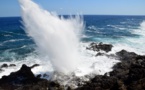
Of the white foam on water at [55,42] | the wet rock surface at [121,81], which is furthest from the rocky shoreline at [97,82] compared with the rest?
the white foam on water at [55,42]

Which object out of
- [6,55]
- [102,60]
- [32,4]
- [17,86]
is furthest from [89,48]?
[17,86]

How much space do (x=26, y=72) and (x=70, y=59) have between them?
199 inches

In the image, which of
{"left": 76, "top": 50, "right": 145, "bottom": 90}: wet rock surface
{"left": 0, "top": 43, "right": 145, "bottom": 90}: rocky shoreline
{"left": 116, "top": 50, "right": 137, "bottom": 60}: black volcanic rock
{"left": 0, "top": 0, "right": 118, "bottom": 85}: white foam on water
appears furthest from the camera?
{"left": 116, "top": 50, "right": 137, "bottom": 60}: black volcanic rock

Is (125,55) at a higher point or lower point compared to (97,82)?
lower

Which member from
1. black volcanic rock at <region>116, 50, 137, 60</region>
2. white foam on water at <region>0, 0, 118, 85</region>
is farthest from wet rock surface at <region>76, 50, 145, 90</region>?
black volcanic rock at <region>116, 50, 137, 60</region>

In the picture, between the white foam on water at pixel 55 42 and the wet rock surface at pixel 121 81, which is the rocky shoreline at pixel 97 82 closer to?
the wet rock surface at pixel 121 81

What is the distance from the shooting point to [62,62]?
2598 centimetres

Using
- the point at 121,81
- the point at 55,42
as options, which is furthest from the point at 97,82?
the point at 55,42

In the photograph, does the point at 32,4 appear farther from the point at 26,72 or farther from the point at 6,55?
the point at 6,55

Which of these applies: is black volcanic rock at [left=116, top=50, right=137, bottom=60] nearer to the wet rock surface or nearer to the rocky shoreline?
the rocky shoreline

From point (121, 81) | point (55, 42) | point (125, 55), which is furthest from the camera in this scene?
point (125, 55)

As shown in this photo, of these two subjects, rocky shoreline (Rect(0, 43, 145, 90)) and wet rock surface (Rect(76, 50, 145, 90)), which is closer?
wet rock surface (Rect(76, 50, 145, 90))

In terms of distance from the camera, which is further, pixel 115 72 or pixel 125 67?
pixel 125 67

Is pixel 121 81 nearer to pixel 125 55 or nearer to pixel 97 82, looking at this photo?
pixel 97 82
